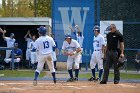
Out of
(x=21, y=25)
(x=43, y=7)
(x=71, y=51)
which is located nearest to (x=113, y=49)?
(x=71, y=51)

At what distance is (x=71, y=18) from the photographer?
24.6 metres

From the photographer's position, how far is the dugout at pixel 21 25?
83.3 ft

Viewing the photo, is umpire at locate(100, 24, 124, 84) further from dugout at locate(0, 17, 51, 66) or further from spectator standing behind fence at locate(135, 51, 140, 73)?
dugout at locate(0, 17, 51, 66)

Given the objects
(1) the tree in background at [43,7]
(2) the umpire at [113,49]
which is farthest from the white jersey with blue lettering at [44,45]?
(1) the tree in background at [43,7]

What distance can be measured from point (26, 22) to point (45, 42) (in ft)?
36.0

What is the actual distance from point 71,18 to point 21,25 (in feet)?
11.5

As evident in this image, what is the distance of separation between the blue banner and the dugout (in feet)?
3.11

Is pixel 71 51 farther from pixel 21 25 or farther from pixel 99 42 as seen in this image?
pixel 21 25

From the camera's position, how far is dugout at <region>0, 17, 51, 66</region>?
1000 inches

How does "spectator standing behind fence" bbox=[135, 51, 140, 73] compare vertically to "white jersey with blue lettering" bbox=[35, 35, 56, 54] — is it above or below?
below

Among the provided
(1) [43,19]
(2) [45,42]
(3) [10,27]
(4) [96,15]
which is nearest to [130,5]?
(4) [96,15]

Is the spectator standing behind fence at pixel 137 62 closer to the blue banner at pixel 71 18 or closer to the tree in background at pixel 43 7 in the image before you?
the blue banner at pixel 71 18

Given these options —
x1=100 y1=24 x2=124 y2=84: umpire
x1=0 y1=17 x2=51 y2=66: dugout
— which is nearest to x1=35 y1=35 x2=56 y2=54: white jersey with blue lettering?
x1=100 y1=24 x2=124 y2=84: umpire

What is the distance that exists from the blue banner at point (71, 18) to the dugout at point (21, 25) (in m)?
0.95
